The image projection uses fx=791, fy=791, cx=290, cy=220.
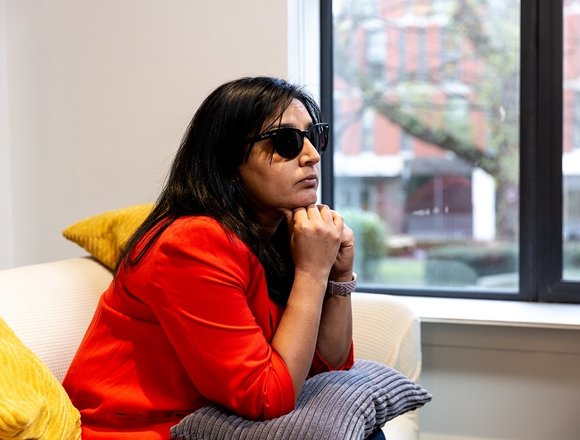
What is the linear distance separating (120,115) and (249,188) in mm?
1150

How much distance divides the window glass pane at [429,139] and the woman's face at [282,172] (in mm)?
1128

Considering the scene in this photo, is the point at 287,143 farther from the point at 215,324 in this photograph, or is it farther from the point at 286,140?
the point at 215,324

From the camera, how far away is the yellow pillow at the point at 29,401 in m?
1.07

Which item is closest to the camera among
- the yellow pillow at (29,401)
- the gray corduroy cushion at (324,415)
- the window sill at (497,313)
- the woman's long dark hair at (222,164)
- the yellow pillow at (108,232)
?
the yellow pillow at (29,401)

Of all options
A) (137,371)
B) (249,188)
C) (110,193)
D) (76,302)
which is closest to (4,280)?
(76,302)

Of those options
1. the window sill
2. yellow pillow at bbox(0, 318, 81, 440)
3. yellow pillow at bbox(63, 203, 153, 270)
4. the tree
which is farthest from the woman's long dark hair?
the tree

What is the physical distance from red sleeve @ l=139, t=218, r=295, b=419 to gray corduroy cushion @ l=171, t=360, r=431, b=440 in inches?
1.1

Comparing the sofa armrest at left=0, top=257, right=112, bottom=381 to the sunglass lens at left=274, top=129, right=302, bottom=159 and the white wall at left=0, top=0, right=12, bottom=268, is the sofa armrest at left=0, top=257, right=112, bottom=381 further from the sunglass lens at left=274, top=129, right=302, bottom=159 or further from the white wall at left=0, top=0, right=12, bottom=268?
the white wall at left=0, top=0, right=12, bottom=268

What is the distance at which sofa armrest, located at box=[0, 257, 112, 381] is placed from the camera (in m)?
1.59

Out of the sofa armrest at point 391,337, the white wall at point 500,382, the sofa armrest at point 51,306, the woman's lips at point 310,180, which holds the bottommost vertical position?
the white wall at point 500,382

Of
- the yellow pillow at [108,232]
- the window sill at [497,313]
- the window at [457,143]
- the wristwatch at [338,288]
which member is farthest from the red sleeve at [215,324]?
the window at [457,143]

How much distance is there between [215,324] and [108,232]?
2.50 ft

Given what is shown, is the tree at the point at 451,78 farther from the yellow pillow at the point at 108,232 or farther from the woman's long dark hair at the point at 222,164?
the woman's long dark hair at the point at 222,164

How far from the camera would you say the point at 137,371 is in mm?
1422
